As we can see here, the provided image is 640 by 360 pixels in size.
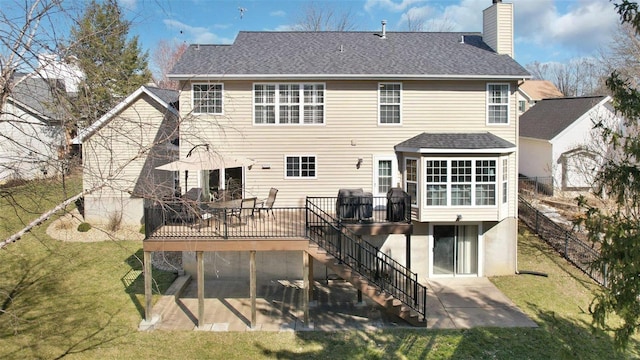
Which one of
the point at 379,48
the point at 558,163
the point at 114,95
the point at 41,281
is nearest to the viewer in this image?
the point at 114,95

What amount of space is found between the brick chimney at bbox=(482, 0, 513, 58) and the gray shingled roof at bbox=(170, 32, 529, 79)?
1.24 feet

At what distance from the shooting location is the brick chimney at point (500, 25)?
17453 millimetres

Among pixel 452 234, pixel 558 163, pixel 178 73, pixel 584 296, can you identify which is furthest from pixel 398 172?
pixel 558 163

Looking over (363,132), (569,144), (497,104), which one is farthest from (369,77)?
(569,144)

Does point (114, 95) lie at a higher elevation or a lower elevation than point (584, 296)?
higher

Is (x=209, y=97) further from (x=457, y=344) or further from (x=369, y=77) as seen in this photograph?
(x=457, y=344)

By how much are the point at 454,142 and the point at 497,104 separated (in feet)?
8.22

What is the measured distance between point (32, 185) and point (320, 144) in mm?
10579

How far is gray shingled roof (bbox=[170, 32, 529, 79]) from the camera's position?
1622 cm

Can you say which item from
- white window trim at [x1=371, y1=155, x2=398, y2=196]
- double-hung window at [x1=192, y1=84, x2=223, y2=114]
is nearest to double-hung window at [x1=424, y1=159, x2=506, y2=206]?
white window trim at [x1=371, y1=155, x2=398, y2=196]

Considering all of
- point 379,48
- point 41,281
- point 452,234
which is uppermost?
point 379,48

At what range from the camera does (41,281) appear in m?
14.8

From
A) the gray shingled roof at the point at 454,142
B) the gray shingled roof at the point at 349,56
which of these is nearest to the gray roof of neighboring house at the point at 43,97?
the gray shingled roof at the point at 349,56

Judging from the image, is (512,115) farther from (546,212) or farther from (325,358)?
(325,358)
